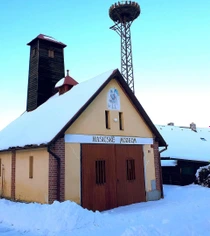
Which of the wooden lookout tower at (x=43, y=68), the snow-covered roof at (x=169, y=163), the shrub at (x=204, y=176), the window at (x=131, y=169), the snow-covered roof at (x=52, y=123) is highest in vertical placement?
the wooden lookout tower at (x=43, y=68)

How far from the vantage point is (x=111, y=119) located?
42.7ft

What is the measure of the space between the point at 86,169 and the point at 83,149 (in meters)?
0.88

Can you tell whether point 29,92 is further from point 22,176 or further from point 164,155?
point 164,155

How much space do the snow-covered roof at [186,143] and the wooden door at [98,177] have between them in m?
9.72

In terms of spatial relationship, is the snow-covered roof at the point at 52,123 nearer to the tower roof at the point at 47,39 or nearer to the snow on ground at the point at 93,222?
the snow on ground at the point at 93,222

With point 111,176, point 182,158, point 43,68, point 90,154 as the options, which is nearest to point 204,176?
point 182,158

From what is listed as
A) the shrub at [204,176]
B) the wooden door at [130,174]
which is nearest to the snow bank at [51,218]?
the wooden door at [130,174]

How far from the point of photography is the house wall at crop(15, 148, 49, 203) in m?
10.9

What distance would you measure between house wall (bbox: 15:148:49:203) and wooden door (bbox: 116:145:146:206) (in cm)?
365

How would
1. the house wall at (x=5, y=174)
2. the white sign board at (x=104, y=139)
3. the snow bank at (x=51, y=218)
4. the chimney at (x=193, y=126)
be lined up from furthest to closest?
the chimney at (x=193, y=126) → the house wall at (x=5, y=174) → the white sign board at (x=104, y=139) → the snow bank at (x=51, y=218)

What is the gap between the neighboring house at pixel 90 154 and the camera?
426 inches

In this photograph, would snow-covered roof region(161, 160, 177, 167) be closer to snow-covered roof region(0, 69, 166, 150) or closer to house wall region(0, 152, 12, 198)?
snow-covered roof region(0, 69, 166, 150)

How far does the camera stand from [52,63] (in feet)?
67.9

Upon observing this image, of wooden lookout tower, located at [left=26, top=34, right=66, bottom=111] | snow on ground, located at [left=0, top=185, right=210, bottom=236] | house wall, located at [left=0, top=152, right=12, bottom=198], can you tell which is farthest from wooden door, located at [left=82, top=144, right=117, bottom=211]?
wooden lookout tower, located at [left=26, top=34, right=66, bottom=111]
